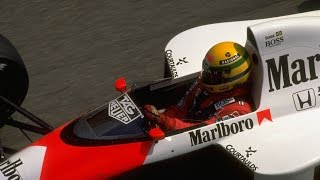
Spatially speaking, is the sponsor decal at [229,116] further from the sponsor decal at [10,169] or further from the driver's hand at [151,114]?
the sponsor decal at [10,169]

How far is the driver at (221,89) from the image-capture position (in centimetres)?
515

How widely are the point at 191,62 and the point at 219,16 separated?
1884 millimetres

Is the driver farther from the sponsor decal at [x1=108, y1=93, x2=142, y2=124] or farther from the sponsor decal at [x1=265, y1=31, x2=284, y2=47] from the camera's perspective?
the sponsor decal at [x1=265, y1=31, x2=284, y2=47]

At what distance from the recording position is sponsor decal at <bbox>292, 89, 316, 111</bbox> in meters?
5.22

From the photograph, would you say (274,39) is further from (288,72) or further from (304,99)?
(304,99)

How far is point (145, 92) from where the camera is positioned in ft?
18.5

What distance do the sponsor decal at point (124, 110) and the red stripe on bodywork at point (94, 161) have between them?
244 millimetres

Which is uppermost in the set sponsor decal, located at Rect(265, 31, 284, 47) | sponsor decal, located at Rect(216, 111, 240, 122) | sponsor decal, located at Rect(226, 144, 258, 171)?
sponsor decal, located at Rect(265, 31, 284, 47)

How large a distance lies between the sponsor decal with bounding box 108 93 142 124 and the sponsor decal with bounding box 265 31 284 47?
3.95 feet

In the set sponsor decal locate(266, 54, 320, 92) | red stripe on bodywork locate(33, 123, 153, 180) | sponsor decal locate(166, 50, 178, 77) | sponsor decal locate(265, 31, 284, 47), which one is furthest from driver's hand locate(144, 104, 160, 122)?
sponsor decal locate(265, 31, 284, 47)

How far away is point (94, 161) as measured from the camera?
5031 mm

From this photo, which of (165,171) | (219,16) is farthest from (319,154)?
(219,16)

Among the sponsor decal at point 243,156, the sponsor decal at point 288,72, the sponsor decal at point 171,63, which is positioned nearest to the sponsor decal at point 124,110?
the sponsor decal at point 171,63

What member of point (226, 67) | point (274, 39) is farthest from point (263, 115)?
point (274, 39)
